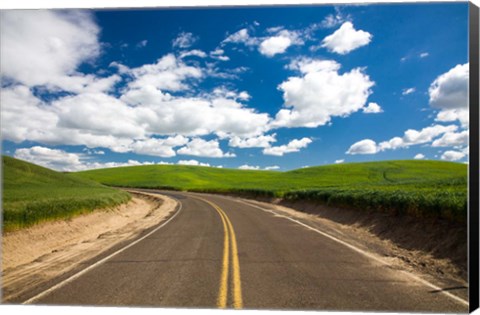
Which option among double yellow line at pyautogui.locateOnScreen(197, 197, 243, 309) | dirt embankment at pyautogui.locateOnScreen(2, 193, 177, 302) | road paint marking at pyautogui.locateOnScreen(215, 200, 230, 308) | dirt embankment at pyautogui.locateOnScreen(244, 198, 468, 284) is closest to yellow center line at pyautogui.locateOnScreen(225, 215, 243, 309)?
double yellow line at pyautogui.locateOnScreen(197, 197, 243, 309)

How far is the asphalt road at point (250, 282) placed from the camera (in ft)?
20.4

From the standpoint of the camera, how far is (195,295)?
21.2ft

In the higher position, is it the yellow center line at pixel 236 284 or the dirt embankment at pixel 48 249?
the yellow center line at pixel 236 284

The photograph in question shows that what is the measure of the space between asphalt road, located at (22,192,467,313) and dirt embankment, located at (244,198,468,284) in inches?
48.9

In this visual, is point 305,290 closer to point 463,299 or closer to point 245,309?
point 245,309

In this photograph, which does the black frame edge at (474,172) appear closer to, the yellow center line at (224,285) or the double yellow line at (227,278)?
the double yellow line at (227,278)

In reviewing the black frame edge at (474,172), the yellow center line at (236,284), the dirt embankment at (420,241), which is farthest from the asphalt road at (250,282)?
the dirt embankment at (420,241)

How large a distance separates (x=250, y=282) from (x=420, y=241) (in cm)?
706

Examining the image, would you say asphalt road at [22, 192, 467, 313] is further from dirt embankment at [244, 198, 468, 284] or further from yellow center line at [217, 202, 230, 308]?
dirt embankment at [244, 198, 468, 284]

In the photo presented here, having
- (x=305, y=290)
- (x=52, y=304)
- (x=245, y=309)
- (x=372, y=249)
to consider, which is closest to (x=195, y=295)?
(x=245, y=309)

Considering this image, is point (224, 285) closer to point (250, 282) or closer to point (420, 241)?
point (250, 282)

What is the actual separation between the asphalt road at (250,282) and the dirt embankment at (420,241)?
4.08ft

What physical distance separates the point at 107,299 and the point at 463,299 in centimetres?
706

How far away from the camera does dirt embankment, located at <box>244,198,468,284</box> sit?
27.9ft
